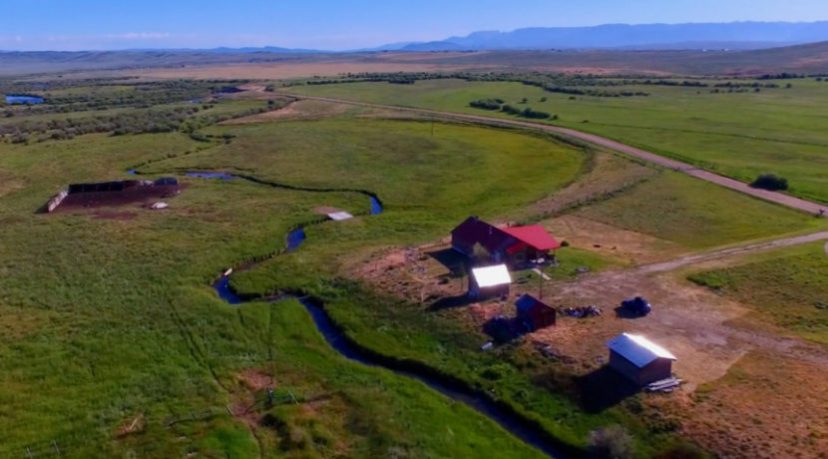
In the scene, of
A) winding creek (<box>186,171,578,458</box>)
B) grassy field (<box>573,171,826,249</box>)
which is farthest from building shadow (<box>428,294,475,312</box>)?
grassy field (<box>573,171,826,249</box>)

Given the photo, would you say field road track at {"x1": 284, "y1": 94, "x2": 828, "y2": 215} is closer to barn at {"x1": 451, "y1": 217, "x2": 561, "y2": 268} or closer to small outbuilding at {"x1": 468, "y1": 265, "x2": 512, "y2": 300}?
barn at {"x1": 451, "y1": 217, "x2": 561, "y2": 268}

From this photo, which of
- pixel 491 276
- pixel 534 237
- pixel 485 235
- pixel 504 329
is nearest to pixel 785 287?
pixel 534 237

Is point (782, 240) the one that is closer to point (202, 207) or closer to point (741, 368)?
point (741, 368)

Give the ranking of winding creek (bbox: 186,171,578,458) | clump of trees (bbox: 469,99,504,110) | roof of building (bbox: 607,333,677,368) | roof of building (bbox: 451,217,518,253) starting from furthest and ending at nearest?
clump of trees (bbox: 469,99,504,110), roof of building (bbox: 451,217,518,253), roof of building (bbox: 607,333,677,368), winding creek (bbox: 186,171,578,458)

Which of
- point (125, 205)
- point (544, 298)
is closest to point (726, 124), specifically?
point (544, 298)

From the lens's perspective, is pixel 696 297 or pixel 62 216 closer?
pixel 696 297

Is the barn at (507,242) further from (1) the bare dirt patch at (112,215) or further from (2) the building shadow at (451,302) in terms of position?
(1) the bare dirt patch at (112,215)

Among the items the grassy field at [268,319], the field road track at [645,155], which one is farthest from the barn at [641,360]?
the field road track at [645,155]
